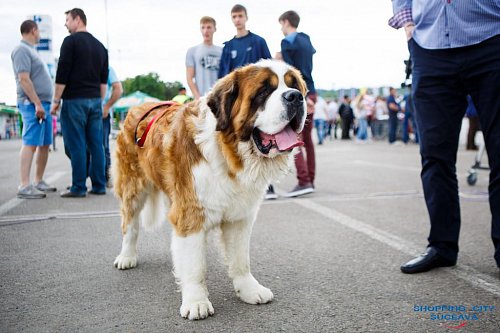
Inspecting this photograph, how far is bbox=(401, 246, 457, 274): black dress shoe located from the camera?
327 cm

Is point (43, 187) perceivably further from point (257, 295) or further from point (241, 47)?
point (257, 295)

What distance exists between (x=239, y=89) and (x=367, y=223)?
2669mm

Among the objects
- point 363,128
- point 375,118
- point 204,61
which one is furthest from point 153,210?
point 375,118

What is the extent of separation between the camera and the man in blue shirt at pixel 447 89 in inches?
121

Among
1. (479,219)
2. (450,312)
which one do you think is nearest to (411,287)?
(450,312)

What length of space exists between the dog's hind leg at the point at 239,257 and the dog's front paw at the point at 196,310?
282mm

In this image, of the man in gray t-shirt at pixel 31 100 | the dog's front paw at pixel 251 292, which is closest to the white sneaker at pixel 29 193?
the man in gray t-shirt at pixel 31 100

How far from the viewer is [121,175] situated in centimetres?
376

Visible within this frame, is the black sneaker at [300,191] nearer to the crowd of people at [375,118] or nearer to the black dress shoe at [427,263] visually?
the black dress shoe at [427,263]

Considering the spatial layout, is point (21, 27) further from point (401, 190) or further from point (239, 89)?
point (401, 190)

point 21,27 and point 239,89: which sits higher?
point 21,27

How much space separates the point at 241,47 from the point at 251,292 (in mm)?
3936

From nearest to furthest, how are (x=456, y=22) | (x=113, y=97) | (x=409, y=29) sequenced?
1. (x=456, y=22)
2. (x=409, y=29)
3. (x=113, y=97)

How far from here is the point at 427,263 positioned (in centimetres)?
329
